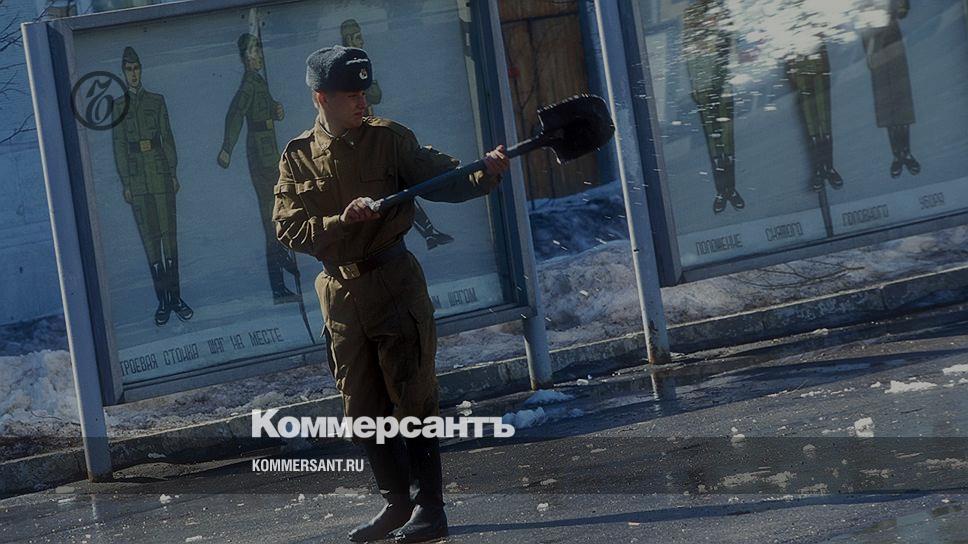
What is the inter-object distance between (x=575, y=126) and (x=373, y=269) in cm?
86

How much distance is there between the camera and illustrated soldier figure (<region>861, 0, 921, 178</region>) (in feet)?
31.6

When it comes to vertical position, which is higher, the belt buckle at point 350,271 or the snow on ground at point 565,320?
the belt buckle at point 350,271

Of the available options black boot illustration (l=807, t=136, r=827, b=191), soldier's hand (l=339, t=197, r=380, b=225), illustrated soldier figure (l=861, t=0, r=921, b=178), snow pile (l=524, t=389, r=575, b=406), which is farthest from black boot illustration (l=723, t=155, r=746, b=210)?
soldier's hand (l=339, t=197, r=380, b=225)

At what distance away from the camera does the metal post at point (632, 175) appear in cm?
894

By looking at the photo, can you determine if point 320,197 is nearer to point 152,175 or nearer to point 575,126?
point 575,126

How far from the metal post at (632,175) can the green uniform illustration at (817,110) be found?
46.6 inches

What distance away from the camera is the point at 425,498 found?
208 inches

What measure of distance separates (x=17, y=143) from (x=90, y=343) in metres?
8.80

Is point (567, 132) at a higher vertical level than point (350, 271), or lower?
higher

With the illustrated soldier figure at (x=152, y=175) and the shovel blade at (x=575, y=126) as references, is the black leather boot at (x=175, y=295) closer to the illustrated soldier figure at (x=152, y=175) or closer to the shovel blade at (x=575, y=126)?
the illustrated soldier figure at (x=152, y=175)

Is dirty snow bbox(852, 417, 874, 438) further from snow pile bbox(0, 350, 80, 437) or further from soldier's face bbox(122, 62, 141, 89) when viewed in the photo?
snow pile bbox(0, 350, 80, 437)

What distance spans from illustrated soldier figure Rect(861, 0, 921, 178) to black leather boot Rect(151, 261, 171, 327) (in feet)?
15.0

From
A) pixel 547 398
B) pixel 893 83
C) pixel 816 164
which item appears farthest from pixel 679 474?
pixel 893 83

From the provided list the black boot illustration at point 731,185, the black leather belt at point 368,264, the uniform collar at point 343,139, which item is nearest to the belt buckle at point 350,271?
the black leather belt at point 368,264
